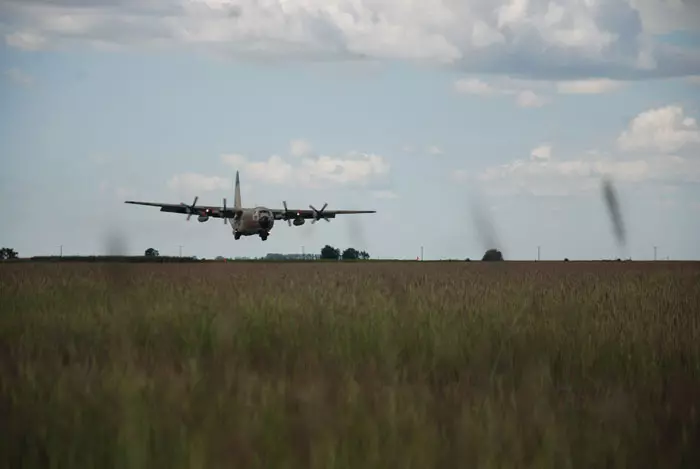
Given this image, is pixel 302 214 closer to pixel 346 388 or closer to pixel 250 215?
pixel 250 215

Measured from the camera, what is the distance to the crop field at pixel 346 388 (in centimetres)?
661

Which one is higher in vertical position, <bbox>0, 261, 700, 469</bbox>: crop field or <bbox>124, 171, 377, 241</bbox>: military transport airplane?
<bbox>124, 171, 377, 241</bbox>: military transport airplane

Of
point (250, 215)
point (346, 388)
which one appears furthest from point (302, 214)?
point (346, 388)

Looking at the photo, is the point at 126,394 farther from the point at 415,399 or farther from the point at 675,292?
the point at 675,292

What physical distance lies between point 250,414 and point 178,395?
0.84 m

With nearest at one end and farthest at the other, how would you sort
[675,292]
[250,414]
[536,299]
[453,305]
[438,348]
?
[250,414]
[438,348]
[453,305]
[536,299]
[675,292]

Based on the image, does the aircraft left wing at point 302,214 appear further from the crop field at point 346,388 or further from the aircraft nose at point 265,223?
the crop field at point 346,388

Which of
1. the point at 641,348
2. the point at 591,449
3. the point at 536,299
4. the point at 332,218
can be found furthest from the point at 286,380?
the point at 332,218

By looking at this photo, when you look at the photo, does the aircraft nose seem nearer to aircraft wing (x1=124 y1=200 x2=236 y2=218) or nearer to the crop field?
aircraft wing (x1=124 y1=200 x2=236 y2=218)

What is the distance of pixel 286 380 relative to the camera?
8766 mm

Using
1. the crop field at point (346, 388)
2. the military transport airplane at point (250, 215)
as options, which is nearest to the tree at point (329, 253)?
the military transport airplane at point (250, 215)

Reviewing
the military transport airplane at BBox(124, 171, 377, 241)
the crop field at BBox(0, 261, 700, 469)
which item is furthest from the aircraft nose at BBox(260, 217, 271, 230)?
the crop field at BBox(0, 261, 700, 469)

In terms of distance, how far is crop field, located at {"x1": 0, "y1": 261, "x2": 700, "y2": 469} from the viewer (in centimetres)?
661

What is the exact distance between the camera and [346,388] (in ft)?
26.8
